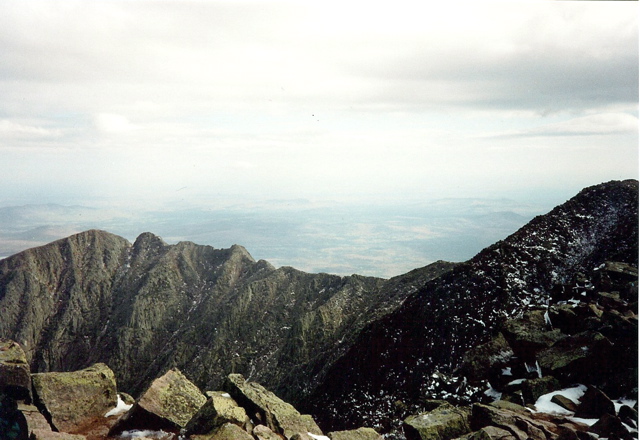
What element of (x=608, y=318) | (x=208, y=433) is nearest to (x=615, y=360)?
(x=608, y=318)

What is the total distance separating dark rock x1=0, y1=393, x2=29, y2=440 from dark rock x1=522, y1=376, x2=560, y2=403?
21.8 m

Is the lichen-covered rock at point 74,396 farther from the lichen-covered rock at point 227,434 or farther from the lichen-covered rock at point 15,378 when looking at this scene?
the lichen-covered rock at point 227,434

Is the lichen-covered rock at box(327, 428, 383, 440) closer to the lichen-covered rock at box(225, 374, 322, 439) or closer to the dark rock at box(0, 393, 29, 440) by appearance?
the lichen-covered rock at box(225, 374, 322, 439)

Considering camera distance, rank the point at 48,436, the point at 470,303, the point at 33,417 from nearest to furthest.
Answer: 1. the point at 48,436
2. the point at 33,417
3. the point at 470,303

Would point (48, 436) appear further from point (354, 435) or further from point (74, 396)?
point (354, 435)

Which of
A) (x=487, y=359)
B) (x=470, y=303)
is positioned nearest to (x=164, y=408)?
(x=487, y=359)

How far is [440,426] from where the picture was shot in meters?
15.1

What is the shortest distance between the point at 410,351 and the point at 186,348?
90.8m

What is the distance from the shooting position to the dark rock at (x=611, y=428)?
12.3 metres

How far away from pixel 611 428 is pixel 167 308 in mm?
134515

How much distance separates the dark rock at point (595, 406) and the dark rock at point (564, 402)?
0.26 meters

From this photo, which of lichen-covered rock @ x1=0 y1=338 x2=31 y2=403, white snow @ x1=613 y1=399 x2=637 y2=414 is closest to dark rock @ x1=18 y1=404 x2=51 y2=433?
lichen-covered rock @ x1=0 y1=338 x2=31 y2=403

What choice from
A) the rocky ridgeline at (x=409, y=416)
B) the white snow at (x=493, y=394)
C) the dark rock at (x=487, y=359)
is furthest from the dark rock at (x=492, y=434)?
the dark rock at (x=487, y=359)

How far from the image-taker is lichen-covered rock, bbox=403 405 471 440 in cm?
1483
